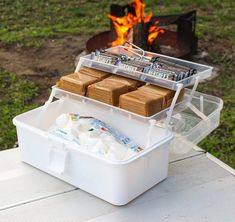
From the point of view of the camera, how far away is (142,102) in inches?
51.5

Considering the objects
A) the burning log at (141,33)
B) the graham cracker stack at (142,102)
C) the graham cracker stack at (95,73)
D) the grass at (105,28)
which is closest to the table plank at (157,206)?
the graham cracker stack at (142,102)

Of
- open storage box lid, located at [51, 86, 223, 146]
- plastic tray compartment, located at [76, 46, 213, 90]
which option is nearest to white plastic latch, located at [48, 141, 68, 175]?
open storage box lid, located at [51, 86, 223, 146]

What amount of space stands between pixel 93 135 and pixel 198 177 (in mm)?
343

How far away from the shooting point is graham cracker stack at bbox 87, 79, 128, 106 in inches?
54.5

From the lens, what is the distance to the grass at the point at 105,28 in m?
2.71

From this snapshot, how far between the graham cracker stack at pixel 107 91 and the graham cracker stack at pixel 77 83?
0.07 ft

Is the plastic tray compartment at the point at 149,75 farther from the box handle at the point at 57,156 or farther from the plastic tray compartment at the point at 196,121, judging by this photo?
the box handle at the point at 57,156

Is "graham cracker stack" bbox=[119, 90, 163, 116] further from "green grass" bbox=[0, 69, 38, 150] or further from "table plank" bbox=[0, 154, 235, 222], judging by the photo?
"green grass" bbox=[0, 69, 38, 150]

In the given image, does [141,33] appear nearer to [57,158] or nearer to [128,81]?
[128,81]

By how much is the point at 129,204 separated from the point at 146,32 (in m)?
1.88

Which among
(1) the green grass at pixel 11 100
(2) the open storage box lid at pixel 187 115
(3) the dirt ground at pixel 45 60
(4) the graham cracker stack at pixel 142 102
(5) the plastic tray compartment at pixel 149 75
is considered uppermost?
(5) the plastic tray compartment at pixel 149 75

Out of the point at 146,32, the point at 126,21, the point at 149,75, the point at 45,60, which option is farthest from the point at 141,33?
the point at 149,75

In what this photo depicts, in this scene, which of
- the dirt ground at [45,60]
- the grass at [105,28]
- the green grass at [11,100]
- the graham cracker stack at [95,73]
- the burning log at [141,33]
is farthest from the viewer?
the dirt ground at [45,60]

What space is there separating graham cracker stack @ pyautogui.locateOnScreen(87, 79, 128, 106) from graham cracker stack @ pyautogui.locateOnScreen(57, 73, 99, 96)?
0.07 ft
